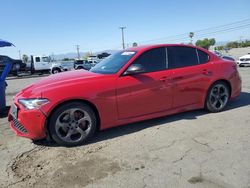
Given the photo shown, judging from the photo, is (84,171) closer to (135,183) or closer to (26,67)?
(135,183)

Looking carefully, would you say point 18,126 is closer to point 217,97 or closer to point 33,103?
point 33,103

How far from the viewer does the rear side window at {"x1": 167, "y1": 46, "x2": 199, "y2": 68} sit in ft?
16.4

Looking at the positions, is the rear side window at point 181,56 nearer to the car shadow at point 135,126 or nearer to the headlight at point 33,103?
the car shadow at point 135,126

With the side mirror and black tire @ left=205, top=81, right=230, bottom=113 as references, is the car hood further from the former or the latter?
black tire @ left=205, top=81, right=230, bottom=113

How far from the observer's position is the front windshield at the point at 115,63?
15.1ft

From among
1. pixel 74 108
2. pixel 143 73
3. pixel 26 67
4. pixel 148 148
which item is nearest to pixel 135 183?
pixel 148 148

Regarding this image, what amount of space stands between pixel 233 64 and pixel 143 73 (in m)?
2.46

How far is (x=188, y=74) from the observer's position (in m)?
5.03

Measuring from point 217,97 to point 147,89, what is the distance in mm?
1900

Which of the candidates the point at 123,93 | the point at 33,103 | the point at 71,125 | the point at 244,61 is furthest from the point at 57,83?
the point at 244,61

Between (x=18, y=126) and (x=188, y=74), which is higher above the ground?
(x=188, y=74)

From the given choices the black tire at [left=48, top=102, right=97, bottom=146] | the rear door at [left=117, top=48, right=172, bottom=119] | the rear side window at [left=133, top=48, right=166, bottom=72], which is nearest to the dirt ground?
A: the black tire at [left=48, top=102, right=97, bottom=146]

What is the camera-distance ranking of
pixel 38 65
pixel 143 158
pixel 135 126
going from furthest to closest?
pixel 38 65 < pixel 135 126 < pixel 143 158

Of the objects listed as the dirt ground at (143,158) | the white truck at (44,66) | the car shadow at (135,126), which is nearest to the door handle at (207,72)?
the car shadow at (135,126)
